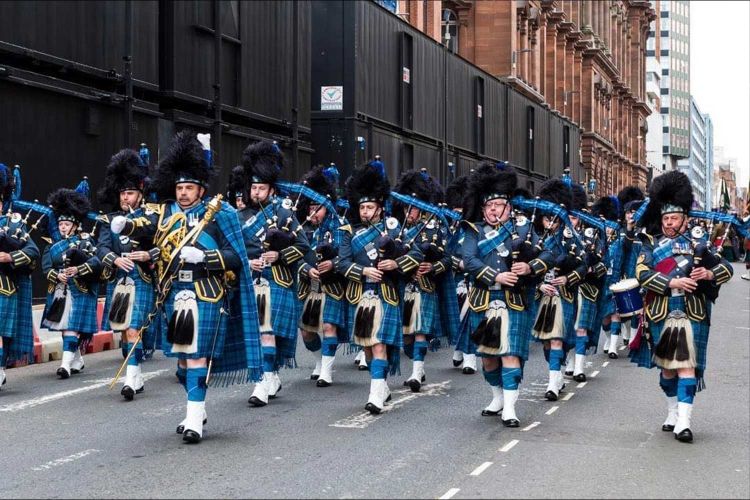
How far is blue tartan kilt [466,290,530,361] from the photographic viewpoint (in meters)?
9.08

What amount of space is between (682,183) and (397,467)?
3180 millimetres

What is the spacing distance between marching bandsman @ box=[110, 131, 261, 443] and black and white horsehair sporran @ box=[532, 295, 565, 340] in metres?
3.54

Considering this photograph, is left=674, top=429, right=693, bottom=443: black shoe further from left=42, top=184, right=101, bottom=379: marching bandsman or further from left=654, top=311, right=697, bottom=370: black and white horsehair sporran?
left=42, top=184, right=101, bottom=379: marching bandsman

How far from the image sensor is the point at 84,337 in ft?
40.9

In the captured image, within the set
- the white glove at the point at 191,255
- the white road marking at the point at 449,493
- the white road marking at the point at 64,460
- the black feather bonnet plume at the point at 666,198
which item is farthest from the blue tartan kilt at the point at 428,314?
the white road marking at the point at 449,493

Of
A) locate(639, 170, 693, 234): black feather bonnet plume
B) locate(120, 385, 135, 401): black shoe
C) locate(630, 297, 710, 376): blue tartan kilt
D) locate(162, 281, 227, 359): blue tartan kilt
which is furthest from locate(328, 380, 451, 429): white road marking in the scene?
locate(639, 170, 693, 234): black feather bonnet plume

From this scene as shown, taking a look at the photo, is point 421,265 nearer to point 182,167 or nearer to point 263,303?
point 263,303

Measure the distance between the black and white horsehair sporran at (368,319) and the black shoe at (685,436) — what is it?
2666mm

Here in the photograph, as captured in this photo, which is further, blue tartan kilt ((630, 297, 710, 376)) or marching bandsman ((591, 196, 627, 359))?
marching bandsman ((591, 196, 627, 359))

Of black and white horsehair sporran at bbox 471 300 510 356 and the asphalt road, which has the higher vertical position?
black and white horsehair sporran at bbox 471 300 510 356

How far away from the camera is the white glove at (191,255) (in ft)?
26.1

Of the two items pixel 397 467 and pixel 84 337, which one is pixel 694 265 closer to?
pixel 397 467

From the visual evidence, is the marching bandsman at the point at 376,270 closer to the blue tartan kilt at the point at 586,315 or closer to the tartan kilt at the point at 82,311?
the blue tartan kilt at the point at 586,315

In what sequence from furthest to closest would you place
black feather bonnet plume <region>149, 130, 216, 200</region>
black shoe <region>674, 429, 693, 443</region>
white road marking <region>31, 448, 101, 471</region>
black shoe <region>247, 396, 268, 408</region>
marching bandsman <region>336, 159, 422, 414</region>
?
black shoe <region>247, 396, 268, 408</region>
marching bandsman <region>336, 159, 422, 414</region>
black shoe <region>674, 429, 693, 443</region>
black feather bonnet plume <region>149, 130, 216, 200</region>
white road marking <region>31, 448, 101, 471</region>
